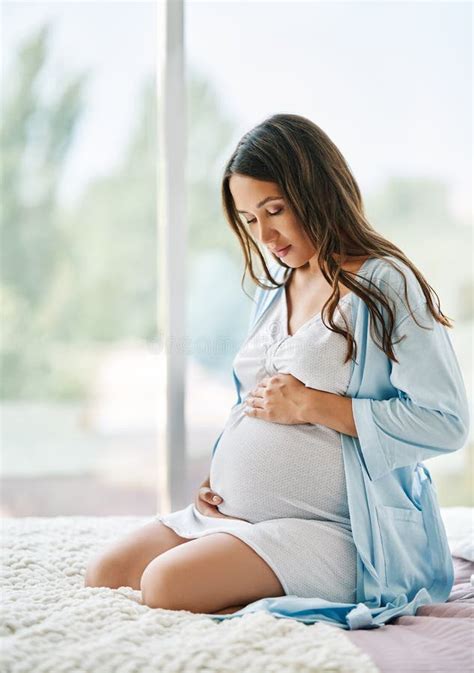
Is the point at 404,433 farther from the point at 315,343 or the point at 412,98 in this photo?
the point at 412,98

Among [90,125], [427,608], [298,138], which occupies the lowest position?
[427,608]

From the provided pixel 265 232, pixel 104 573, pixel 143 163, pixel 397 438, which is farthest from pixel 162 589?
pixel 143 163

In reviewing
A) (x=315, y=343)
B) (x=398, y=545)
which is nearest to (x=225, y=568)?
(x=398, y=545)

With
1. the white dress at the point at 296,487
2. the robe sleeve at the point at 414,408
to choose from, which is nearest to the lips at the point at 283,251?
the white dress at the point at 296,487

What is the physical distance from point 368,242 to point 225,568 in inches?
26.2

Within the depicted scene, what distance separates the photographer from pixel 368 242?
163 cm

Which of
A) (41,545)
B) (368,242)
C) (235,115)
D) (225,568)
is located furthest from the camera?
(235,115)

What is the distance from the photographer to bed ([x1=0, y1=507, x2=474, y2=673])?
3.74 feet

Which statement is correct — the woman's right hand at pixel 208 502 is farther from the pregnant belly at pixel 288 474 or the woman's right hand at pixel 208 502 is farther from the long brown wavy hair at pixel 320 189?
the long brown wavy hair at pixel 320 189

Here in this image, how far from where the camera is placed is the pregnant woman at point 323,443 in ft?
4.67

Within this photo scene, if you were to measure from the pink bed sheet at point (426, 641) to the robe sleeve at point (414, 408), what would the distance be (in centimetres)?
26

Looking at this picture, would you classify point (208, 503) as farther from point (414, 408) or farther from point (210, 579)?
point (414, 408)

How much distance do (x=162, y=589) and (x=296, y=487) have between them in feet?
1.00

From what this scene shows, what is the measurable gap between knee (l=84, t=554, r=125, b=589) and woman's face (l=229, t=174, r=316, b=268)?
678 mm
